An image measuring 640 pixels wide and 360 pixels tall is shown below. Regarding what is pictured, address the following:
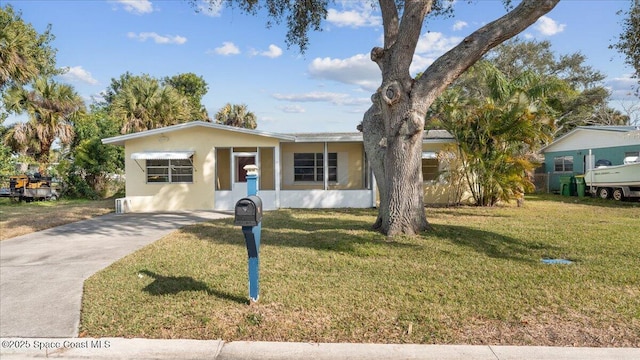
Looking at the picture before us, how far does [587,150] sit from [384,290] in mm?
19873

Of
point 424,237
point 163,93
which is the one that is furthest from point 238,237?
point 163,93

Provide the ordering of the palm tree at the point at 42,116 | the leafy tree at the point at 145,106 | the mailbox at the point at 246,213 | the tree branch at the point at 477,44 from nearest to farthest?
1. the mailbox at the point at 246,213
2. the tree branch at the point at 477,44
3. the palm tree at the point at 42,116
4. the leafy tree at the point at 145,106

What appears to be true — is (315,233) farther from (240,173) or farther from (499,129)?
(499,129)

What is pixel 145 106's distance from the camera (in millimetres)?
22281

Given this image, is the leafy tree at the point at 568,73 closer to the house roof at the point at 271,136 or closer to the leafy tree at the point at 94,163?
the house roof at the point at 271,136

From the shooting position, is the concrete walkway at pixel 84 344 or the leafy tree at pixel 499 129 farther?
the leafy tree at pixel 499 129

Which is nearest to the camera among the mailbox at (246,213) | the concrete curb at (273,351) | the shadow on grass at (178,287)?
the concrete curb at (273,351)

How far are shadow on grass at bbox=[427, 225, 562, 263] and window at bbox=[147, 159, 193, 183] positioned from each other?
9.72m

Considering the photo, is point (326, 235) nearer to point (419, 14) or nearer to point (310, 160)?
point (419, 14)

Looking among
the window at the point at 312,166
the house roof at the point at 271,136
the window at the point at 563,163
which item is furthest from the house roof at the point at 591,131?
the window at the point at 312,166

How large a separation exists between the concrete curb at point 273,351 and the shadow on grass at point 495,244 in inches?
119

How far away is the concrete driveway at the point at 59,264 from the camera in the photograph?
165 inches

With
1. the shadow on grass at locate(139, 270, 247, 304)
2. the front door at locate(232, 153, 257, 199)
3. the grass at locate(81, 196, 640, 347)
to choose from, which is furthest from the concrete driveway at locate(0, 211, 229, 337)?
the front door at locate(232, 153, 257, 199)

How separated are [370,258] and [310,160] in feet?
35.4
